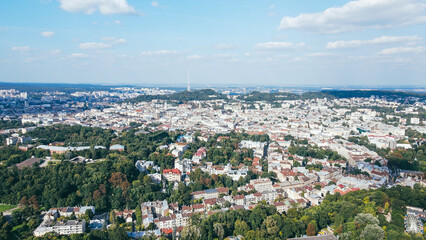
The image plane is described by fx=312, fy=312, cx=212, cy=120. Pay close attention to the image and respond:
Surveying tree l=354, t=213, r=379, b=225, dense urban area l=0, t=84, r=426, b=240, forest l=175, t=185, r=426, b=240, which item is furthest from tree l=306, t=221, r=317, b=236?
tree l=354, t=213, r=379, b=225

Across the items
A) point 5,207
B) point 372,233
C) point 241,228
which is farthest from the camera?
point 5,207

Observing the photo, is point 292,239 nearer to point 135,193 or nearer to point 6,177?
point 135,193

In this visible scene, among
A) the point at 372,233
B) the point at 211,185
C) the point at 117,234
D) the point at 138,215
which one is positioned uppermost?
the point at 372,233

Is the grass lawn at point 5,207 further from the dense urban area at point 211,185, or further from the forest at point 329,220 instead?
the forest at point 329,220

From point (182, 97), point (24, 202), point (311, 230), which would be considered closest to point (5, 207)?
point (24, 202)

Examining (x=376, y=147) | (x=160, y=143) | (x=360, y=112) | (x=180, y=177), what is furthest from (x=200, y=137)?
(x=360, y=112)

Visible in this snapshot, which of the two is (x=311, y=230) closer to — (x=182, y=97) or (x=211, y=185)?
(x=211, y=185)

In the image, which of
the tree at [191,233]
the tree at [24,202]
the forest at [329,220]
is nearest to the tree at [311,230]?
the forest at [329,220]

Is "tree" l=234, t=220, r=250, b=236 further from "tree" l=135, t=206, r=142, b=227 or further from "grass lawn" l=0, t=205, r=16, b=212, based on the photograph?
"grass lawn" l=0, t=205, r=16, b=212
